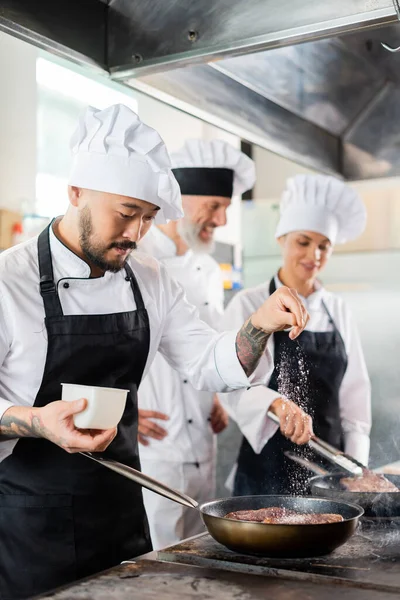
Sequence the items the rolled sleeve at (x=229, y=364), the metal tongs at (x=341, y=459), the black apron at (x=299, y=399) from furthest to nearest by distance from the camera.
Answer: the black apron at (x=299, y=399)
the metal tongs at (x=341, y=459)
the rolled sleeve at (x=229, y=364)

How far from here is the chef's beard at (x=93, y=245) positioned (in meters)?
1.83

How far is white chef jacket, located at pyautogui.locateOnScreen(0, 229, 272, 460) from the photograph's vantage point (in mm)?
1732

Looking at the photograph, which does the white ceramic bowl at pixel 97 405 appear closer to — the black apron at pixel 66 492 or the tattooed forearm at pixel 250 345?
the black apron at pixel 66 492

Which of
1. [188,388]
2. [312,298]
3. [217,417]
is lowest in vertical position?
[217,417]

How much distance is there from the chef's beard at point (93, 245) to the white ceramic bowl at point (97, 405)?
454 mm

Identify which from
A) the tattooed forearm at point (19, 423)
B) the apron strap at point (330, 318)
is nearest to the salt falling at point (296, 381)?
the apron strap at point (330, 318)

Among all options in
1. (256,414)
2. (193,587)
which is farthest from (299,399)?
(193,587)

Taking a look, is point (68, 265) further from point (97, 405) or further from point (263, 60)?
point (263, 60)

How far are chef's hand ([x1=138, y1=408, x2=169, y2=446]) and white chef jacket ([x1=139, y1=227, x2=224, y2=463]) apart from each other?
0.09 feet

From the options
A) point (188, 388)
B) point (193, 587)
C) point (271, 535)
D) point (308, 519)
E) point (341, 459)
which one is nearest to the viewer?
point (193, 587)

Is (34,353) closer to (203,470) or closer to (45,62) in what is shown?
(203,470)

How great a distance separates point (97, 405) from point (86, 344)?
37 cm

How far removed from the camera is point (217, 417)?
2945 millimetres

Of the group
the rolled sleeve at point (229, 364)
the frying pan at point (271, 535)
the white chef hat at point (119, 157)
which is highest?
the white chef hat at point (119, 157)
